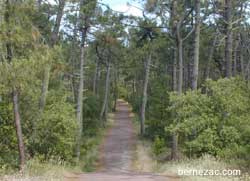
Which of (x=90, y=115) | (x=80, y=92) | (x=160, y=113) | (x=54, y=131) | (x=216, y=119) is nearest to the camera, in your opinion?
(x=216, y=119)

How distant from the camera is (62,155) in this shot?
22266 millimetres

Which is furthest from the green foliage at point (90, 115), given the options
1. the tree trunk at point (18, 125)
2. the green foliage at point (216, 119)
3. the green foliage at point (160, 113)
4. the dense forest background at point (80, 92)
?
the tree trunk at point (18, 125)

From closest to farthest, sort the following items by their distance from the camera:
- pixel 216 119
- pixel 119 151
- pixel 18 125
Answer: pixel 18 125, pixel 216 119, pixel 119 151

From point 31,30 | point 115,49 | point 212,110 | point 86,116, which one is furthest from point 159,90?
point 31,30

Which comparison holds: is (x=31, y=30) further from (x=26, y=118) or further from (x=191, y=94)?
(x=191, y=94)

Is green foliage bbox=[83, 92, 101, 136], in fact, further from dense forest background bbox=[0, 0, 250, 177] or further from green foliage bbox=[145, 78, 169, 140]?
green foliage bbox=[145, 78, 169, 140]

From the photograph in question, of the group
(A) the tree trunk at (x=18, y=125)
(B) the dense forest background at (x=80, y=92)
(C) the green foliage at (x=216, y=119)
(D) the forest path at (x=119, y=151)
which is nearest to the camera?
(B) the dense forest background at (x=80, y=92)

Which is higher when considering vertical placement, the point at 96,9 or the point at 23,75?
the point at 96,9

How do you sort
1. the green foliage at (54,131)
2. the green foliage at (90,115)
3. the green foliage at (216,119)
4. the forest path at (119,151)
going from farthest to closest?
the green foliage at (90,115), the green foliage at (54,131), the forest path at (119,151), the green foliage at (216,119)

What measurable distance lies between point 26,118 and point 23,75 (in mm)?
6134

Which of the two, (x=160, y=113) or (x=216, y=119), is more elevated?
(x=216, y=119)

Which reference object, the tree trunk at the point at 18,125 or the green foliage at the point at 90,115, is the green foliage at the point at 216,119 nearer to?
the tree trunk at the point at 18,125

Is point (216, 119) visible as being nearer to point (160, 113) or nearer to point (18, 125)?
point (18, 125)

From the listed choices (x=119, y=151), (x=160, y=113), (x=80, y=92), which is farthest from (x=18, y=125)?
(x=119, y=151)
